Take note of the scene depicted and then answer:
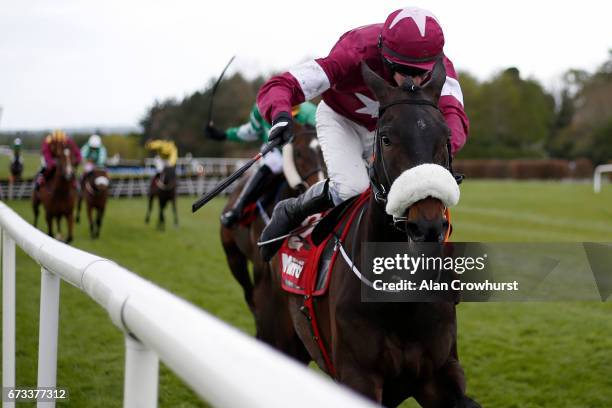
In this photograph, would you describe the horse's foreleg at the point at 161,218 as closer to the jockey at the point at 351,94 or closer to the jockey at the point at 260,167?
the jockey at the point at 260,167

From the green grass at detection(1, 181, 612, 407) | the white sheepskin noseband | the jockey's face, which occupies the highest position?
the jockey's face

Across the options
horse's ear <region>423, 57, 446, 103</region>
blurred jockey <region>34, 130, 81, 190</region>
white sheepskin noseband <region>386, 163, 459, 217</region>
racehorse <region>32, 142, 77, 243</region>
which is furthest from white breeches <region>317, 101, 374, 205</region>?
blurred jockey <region>34, 130, 81, 190</region>

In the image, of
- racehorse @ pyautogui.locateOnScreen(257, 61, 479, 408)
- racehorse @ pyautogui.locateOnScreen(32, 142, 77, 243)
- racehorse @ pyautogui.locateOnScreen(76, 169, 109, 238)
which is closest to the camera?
racehorse @ pyautogui.locateOnScreen(257, 61, 479, 408)

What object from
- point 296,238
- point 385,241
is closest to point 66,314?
point 296,238

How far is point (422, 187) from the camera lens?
2098 mm

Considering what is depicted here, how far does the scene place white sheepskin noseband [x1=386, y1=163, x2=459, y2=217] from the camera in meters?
2.11

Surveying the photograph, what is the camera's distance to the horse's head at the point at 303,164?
5031 millimetres

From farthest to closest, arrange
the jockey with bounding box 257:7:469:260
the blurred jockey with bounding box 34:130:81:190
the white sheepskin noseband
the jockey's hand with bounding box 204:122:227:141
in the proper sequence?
the blurred jockey with bounding box 34:130:81:190 → the jockey's hand with bounding box 204:122:227:141 → the jockey with bounding box 257:7:469:260 → the white sheepskin noseband

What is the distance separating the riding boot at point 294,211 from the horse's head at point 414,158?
0.57 meters

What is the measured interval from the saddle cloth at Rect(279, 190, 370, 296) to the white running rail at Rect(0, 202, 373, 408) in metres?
1.37

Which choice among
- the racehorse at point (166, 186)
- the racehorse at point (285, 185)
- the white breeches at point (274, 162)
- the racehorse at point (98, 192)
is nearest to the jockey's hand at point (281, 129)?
the racehorse at point (285, 185)

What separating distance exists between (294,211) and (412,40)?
1080mm

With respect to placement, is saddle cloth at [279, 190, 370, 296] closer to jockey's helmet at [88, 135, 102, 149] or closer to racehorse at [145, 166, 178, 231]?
jockey's helmet at [88, 135, 102, 149]

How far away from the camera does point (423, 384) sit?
256cm
